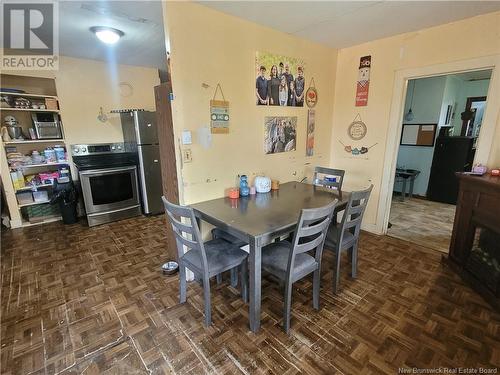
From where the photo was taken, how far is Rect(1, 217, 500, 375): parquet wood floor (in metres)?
1.47

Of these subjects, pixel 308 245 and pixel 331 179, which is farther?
pixel 331 179

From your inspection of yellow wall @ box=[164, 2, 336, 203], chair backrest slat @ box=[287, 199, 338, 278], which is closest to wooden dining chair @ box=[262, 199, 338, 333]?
chair backrest slat @ box=[287, 199, 338, 278]

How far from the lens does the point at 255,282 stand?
159 centimetres

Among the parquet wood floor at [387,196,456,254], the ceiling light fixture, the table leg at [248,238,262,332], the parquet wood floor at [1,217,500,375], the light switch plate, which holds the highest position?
the ceiling light fixture

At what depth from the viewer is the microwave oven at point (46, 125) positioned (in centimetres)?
344

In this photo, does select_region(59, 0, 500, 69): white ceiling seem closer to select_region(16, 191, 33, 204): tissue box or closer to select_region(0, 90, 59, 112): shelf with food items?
select_region(0, 90, 59, 112): shelf with food items

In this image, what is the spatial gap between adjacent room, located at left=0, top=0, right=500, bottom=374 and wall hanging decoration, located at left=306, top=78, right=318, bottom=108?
0.02m

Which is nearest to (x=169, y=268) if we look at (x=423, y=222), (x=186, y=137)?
(x=186, y=137)

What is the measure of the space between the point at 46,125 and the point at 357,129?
4.41 meters

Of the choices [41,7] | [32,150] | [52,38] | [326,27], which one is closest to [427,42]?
[326,27]

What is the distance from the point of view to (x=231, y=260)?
6.01 feet

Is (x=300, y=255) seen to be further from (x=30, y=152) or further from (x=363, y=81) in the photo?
(x=30, y=152)

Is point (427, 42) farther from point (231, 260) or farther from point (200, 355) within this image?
point (200, 355)

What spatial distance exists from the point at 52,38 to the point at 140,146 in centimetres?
155
